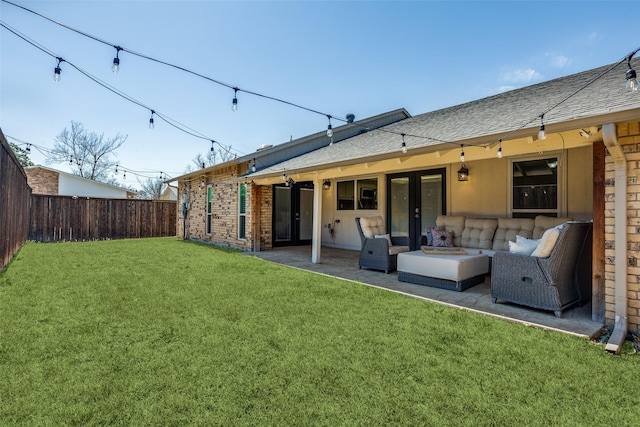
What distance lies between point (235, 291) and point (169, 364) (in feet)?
7.23

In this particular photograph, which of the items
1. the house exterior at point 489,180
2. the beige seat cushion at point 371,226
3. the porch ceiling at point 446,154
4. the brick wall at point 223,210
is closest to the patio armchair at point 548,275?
the house exterior at point 489,180

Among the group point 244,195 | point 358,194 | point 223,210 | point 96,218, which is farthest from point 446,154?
point 96,218

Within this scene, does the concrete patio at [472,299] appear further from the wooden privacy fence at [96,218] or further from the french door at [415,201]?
the wooden privacy fence at [96,218]

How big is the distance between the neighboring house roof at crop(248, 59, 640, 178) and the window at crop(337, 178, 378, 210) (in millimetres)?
1819

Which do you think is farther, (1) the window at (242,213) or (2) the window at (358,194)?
(1) the window at (242,213)

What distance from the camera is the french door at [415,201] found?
24.7ft

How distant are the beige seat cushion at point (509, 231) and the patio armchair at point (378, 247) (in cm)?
163

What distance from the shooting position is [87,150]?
25281 millimetres

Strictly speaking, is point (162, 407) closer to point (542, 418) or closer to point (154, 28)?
point (542, 418)

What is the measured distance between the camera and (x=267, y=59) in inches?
248

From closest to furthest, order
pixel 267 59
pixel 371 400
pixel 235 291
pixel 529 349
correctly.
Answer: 1. pixel 371 400
2. pixel 529 349
3. pixel 235 291
4. pixel 267 59

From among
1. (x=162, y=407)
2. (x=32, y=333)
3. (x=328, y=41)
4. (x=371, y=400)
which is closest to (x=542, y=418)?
(x=371, y=400)

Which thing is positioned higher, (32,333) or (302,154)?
(302,154)

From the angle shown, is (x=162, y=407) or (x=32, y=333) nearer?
(x=162, y=407)
